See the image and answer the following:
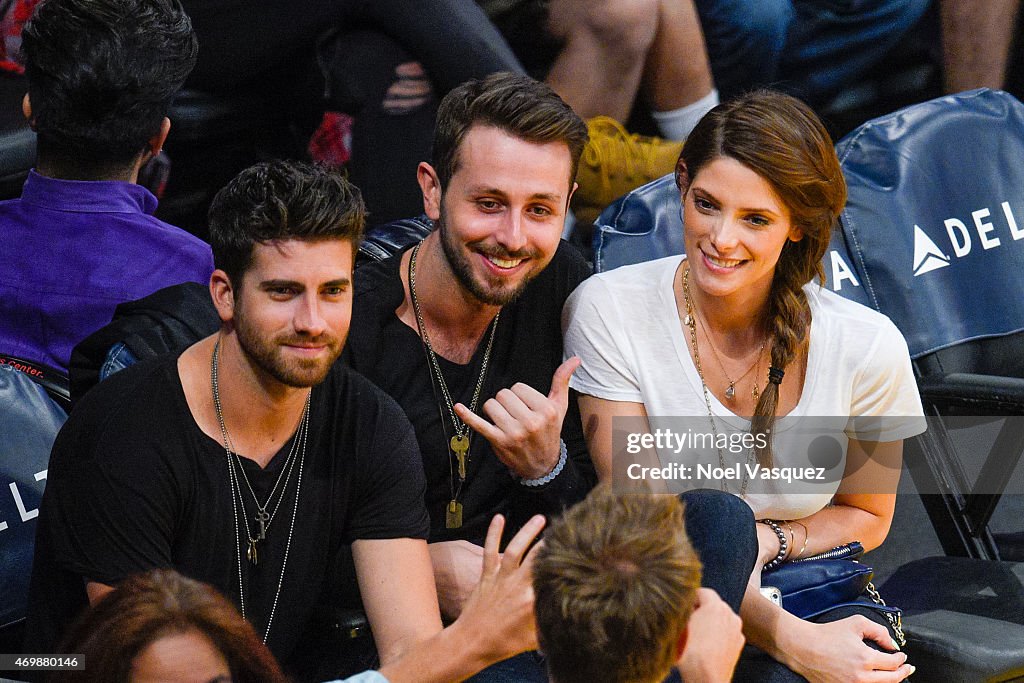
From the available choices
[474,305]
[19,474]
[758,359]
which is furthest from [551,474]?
[19,474]

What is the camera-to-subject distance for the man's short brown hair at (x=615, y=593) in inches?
54.1

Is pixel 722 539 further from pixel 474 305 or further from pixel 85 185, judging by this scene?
pixel 85 185

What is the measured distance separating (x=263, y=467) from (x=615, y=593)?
70 cm

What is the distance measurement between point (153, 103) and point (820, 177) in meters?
1.17

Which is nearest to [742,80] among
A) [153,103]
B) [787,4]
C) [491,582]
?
[787,4]

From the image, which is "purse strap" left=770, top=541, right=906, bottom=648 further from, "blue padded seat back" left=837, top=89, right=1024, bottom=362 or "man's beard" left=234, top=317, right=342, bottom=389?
"man's beard" left=234, top=317, right=342, bottom=389

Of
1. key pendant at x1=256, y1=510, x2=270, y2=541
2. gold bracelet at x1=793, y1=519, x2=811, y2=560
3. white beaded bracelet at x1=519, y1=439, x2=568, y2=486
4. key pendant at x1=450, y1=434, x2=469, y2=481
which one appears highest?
key pendant at x1=256, y1=510, x2=270, y2=541

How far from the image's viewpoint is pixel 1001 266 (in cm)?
303

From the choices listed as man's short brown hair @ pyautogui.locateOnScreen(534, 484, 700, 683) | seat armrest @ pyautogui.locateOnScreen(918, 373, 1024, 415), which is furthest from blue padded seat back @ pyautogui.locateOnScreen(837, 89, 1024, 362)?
man's short brown hair @ pyautogui.locateOnScreen(534, 484, 700, 683)

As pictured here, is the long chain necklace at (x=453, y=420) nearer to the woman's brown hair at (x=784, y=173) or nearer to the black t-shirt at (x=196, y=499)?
the black t-shirt at (x=196, y=499)

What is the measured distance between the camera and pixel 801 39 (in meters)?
3.52

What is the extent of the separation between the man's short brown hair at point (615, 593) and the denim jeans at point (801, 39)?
87.2 inches

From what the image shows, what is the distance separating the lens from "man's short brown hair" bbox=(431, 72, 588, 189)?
2.18 metres

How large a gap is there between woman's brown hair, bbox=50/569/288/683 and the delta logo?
204cm
